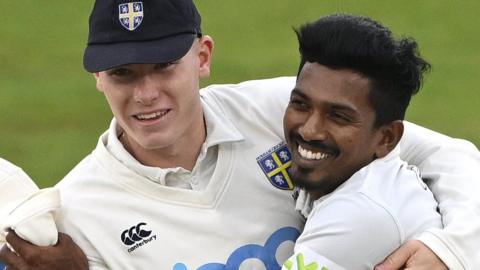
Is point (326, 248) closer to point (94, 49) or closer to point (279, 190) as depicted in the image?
point (279, 190)

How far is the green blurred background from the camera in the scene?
10531 millimetres

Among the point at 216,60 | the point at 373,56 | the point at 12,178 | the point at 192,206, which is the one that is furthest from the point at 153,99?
the point at 216,60

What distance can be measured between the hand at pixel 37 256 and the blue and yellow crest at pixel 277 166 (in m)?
0.82

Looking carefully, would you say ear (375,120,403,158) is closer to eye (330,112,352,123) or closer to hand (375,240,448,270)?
eye (330,112,352,123)

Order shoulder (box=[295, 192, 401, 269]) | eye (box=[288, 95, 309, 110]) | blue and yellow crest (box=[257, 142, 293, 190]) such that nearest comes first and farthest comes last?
1. shoulder (box=[295, 192, 401, 269])
2. eye (box=[288, 95, 309, 110])
3. blue and yellow crest (box=[257, 142, 293, 190])

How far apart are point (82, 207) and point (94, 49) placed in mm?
556

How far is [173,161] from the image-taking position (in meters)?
5.22

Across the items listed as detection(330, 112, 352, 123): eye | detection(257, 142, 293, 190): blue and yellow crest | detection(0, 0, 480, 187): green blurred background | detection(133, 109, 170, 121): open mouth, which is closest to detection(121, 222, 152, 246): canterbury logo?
detection(133, 109, 170, 121): open mouth

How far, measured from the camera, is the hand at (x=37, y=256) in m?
4.79

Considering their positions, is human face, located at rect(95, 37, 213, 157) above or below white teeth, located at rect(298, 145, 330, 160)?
above

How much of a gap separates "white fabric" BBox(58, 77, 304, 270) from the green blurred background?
4.35m

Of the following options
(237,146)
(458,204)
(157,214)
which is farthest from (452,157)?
(157,214)

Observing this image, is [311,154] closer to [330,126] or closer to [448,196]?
[330,126]

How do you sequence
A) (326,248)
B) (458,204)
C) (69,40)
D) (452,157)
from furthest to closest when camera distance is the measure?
(69,40) < (452,157) < (458,204) < (326,248)
